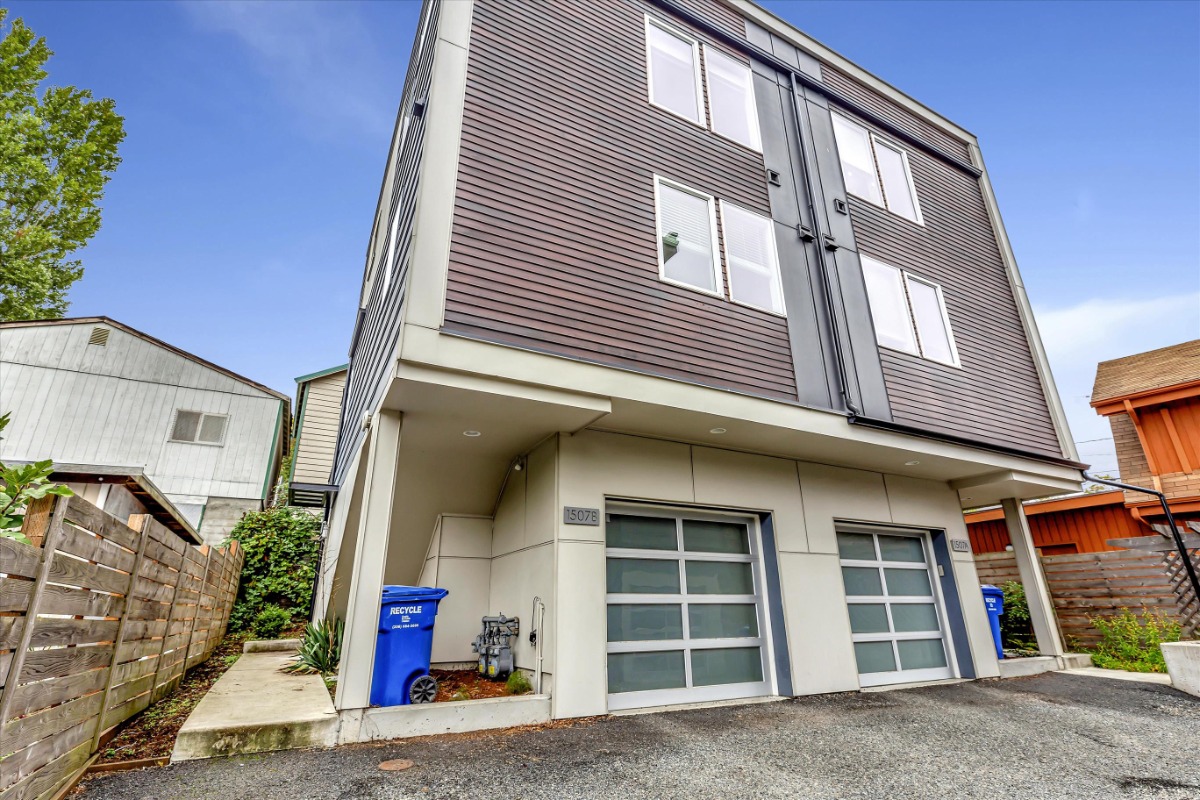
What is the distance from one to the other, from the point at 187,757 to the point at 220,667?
4.41 meters

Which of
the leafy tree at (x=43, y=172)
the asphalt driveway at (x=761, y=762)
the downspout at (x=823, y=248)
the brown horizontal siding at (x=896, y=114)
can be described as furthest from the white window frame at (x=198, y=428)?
the brown horizontal siding at (x=896, y=114)

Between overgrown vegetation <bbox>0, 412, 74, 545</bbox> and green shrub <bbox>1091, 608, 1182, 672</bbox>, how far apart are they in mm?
11276

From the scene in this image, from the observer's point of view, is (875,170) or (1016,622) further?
(1016,622)

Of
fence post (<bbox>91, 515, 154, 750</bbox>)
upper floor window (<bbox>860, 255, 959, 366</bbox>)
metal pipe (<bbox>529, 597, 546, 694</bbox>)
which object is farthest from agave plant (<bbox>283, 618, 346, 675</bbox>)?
upper floor window (<bbox>860, 255, 959, 366</bbox>)

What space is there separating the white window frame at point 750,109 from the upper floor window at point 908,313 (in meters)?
2.22

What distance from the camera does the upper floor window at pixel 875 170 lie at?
27.0 feet

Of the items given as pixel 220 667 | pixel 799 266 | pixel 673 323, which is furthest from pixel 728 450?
pixel 220 667

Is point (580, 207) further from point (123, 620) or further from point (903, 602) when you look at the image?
point (903, 602)

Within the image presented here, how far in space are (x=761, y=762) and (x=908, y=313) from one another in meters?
6.39

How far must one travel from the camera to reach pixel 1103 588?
27.0ft

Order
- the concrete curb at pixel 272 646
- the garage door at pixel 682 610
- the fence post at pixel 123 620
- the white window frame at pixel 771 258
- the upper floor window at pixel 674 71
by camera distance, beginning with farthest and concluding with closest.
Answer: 1. the concrete curb at pixel 272 646
2. the upper floor window at pixel 674 71
3. the white window frame at pixel 771 258
4. the garage door at pixel 682 610
5. the fence post at pixel 123 620

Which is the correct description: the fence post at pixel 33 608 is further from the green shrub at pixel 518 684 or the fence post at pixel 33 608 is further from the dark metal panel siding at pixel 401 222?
the green shrub at pixel 518 684

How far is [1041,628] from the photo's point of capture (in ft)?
25.9

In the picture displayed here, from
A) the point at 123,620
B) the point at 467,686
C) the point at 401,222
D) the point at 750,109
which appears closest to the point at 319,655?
the point at 467,686
